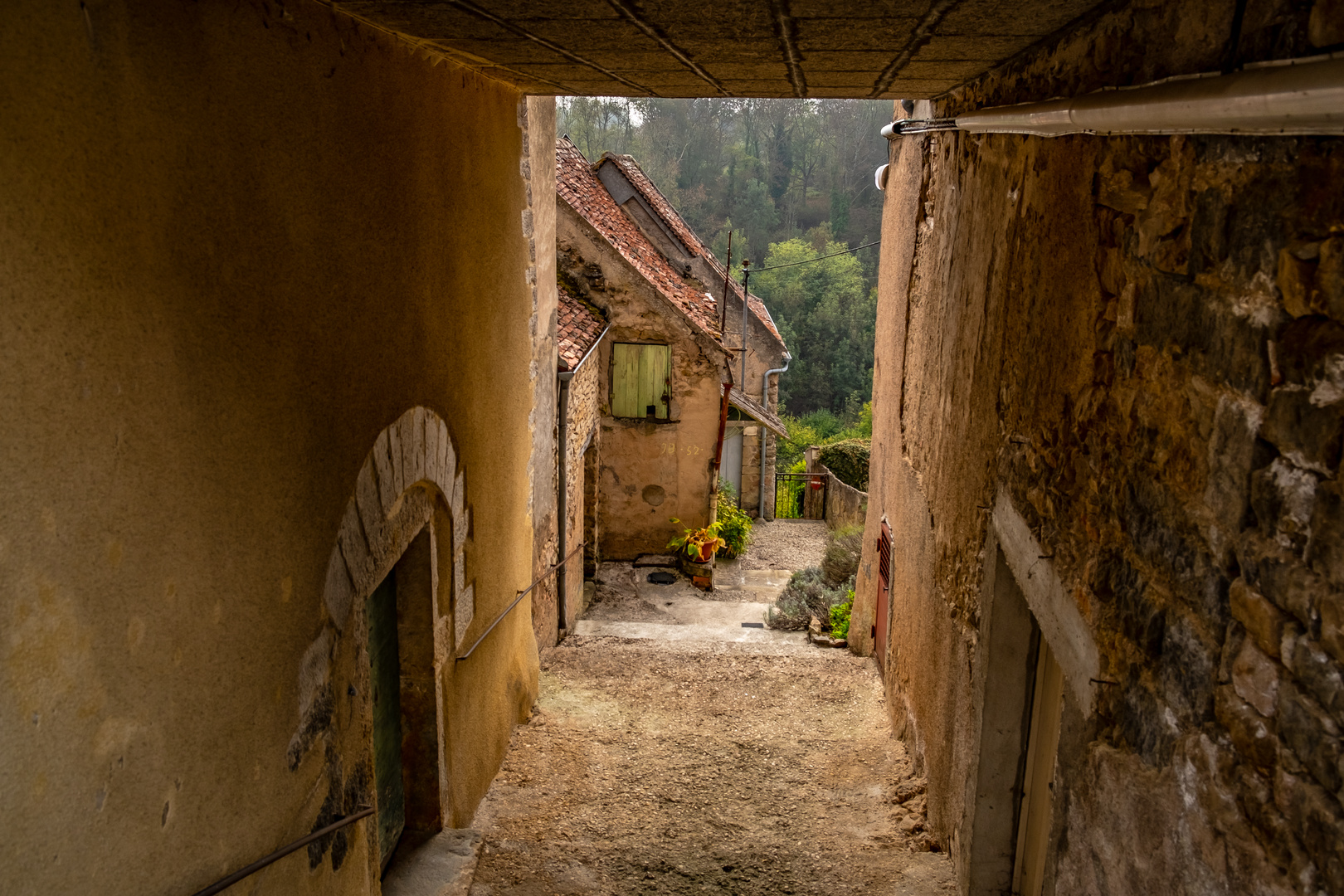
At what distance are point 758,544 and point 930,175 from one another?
1100 centimetres

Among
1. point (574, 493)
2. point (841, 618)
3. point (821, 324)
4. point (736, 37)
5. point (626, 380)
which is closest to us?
point (736, 37)

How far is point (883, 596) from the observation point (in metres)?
7.14

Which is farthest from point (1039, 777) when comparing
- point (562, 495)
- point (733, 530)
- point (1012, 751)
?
point (733, 530)

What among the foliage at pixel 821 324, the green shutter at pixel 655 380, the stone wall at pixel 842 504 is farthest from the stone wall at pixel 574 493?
the foliage at pixel 821 324

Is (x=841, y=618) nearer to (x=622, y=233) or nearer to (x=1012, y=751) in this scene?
(x=1012, y=751)

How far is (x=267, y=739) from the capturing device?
93.8 inches

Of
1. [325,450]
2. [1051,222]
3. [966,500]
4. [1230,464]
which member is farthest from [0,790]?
[966,500]

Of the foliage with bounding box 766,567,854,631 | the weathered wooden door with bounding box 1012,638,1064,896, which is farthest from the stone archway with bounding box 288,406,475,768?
the foliage with bounding box 766,567,854,631

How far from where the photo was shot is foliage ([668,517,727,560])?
1264cm

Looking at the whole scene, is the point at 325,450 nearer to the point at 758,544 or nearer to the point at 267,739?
the point at 267,739

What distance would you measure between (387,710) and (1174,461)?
3.08m

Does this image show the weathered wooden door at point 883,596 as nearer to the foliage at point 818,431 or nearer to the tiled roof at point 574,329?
the tiled roof at point 574,329

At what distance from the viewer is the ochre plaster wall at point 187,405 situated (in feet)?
5.07

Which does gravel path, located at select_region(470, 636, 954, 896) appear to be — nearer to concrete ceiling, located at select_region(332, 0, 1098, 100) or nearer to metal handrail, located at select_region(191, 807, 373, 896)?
metal handrail, located at select_region(191, 807, 373, 896)
